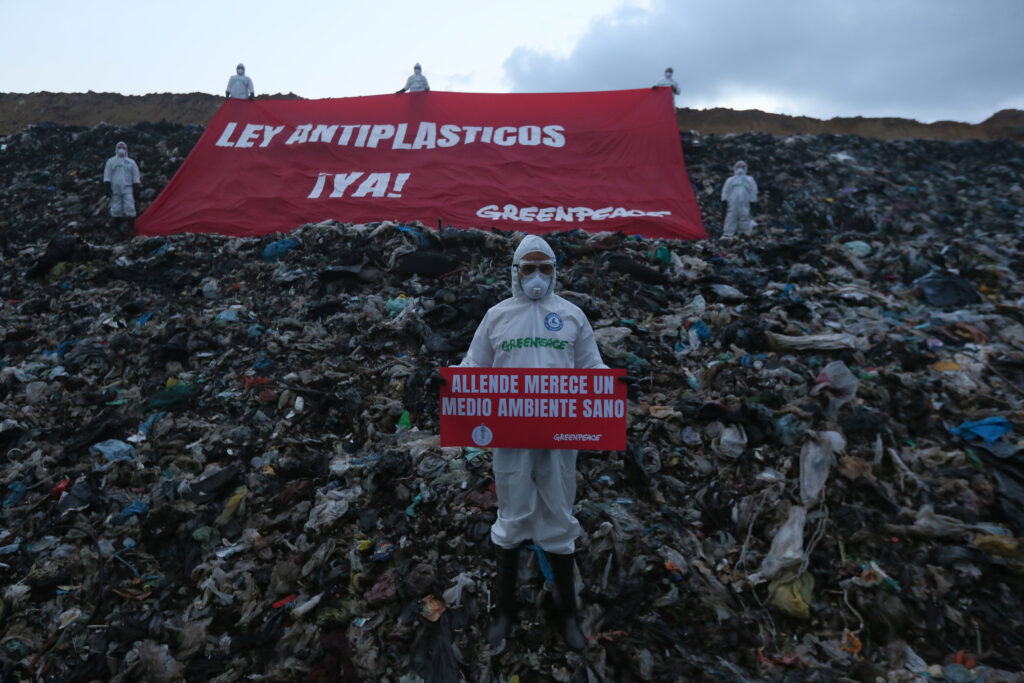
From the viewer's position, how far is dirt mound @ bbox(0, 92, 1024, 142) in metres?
19.7

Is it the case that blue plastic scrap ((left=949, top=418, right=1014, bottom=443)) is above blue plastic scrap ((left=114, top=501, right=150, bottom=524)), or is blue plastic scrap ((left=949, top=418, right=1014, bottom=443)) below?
above

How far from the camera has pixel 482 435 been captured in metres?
2.65

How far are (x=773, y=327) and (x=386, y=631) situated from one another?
4.45 m

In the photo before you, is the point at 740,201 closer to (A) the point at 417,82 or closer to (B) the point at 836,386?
(B) the point at 836,386

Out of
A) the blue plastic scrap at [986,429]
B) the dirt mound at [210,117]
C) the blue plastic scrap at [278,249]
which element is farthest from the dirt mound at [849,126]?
the blue plastic scrap at [986,429]

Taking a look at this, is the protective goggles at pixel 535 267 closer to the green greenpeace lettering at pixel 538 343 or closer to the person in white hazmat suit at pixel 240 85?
the green greenpeace lettering at pixel 538 343

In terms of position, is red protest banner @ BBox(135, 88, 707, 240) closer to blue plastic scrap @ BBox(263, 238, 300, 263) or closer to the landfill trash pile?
blue plastic scrap @ BBox(263, 238, 300, 263)

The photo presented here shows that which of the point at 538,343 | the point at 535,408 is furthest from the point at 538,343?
the point at 535,408

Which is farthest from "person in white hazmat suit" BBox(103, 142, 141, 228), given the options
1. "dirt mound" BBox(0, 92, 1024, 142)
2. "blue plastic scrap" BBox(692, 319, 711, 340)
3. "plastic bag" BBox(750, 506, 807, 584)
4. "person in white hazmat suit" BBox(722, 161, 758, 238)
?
"dirt mound" BBox(0, 92, 1024, 142)

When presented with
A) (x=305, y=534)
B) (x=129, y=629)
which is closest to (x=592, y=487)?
(x=305, y=534)

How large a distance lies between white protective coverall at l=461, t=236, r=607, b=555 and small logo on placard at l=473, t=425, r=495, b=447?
0.41 ft

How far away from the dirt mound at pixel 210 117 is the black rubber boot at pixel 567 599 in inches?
776

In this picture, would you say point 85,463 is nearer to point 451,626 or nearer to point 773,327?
point 451,626

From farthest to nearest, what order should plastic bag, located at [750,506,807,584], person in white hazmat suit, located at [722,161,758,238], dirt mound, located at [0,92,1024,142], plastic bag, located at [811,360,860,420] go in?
dirt mound, located at [0,92,1024,142]
person in white hazmat suit, located at [722,161,758,238]
plastic bag, located at [811,360,860,420]
plastic bag, located at [750,506,807,584]
